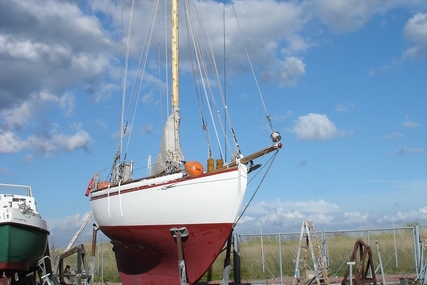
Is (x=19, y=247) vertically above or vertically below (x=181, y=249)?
above

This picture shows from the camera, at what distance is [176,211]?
658 inches

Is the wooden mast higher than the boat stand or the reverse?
higher

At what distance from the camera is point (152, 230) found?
17.4 meters

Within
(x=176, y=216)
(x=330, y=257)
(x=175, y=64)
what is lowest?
(x=330, y=257)

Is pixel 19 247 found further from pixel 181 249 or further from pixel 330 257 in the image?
pixel 330 257

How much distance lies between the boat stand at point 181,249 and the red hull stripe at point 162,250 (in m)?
0.16

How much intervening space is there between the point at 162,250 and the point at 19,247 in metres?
6.12

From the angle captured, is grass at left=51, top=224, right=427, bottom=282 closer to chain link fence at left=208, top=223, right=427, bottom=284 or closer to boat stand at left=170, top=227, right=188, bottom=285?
chain link fence at left=208, top=223, right=427, bottom=284

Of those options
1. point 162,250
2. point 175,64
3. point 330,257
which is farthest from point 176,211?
point 330,257

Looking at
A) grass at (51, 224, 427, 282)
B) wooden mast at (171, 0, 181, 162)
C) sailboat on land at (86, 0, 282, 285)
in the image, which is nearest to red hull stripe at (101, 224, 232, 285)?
sailboat on land at (86, 0, 282, 285)

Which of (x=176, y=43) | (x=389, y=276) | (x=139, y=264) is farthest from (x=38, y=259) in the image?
(x=389, y=276)

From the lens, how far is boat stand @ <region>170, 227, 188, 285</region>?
1596 centimetres

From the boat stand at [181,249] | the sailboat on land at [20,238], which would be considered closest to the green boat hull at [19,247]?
the sailboat on land at [20,238]

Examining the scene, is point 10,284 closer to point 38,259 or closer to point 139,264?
point 38,259
